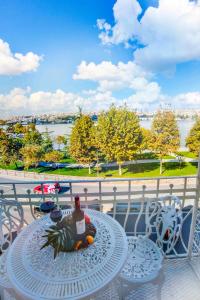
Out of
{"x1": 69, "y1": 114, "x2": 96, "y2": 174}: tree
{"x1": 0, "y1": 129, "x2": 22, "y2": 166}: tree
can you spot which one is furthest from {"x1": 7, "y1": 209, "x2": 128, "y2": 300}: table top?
{"x1": 0, "y1": 129, "x2": 22, "y2": 166}: tree

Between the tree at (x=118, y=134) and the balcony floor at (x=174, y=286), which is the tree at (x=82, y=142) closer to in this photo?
the tree at (x=118, y=134)

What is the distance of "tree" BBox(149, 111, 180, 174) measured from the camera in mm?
10797

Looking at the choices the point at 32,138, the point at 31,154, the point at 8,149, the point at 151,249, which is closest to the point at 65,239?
the point at 151,249

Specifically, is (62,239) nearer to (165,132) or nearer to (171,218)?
(171,218)

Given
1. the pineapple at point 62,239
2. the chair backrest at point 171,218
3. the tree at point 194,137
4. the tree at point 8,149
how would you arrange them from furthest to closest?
the tree at point 8,149
the tree at point 194,137
the chair backrest at point 171,218
the pineapple at point 62,239

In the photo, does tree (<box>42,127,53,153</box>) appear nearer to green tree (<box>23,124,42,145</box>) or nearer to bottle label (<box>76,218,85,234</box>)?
green tree (<box>23,124,42,145</box>)

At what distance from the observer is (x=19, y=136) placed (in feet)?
53.5

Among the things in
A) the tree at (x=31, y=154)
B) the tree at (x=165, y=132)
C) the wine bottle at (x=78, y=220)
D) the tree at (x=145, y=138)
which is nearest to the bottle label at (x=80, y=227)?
the wine bottle at (x=78, y=220)

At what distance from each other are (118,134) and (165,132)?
9.20 feet

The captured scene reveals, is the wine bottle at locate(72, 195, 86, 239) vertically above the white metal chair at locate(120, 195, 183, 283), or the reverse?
the wine bottle at locate(72, 195, 86, 239)

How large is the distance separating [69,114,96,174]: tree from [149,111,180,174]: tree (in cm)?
381

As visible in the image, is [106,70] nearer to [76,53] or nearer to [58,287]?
[76,53]

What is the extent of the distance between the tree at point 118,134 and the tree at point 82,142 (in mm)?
775

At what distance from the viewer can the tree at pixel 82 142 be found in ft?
37.6
